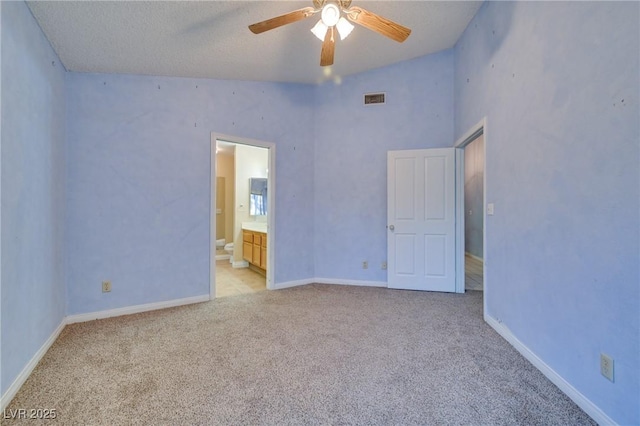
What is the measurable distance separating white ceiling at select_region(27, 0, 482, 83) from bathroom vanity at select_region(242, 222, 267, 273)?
2.39 m

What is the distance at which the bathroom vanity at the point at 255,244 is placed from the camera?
4.78m

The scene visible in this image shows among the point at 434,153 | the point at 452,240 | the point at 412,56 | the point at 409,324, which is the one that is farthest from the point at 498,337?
the point at 412,56

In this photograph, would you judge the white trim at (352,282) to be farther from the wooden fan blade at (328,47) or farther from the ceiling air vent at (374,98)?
the wooden fan blade at (328,47)

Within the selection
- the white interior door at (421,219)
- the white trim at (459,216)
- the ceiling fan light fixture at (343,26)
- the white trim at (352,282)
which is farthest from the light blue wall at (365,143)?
the ceiling fan light fixture at (343,26)

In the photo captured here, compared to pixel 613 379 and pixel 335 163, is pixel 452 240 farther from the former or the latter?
pixel 613 379

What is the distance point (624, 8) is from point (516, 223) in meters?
1.44

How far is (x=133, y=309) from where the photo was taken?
3.20 metres

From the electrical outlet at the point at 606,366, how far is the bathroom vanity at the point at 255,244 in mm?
3914

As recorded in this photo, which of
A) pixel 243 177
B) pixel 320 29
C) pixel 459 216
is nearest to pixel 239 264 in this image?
pixel 243 177

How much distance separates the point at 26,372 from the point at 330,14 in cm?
317

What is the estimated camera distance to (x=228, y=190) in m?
7.26

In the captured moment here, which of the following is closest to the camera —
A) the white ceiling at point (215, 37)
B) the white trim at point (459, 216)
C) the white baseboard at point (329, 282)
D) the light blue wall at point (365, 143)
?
the white ceiling at point (215, 37)

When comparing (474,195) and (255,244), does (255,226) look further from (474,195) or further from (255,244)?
(474,195)

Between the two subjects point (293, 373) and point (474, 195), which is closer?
point (293, 373)
